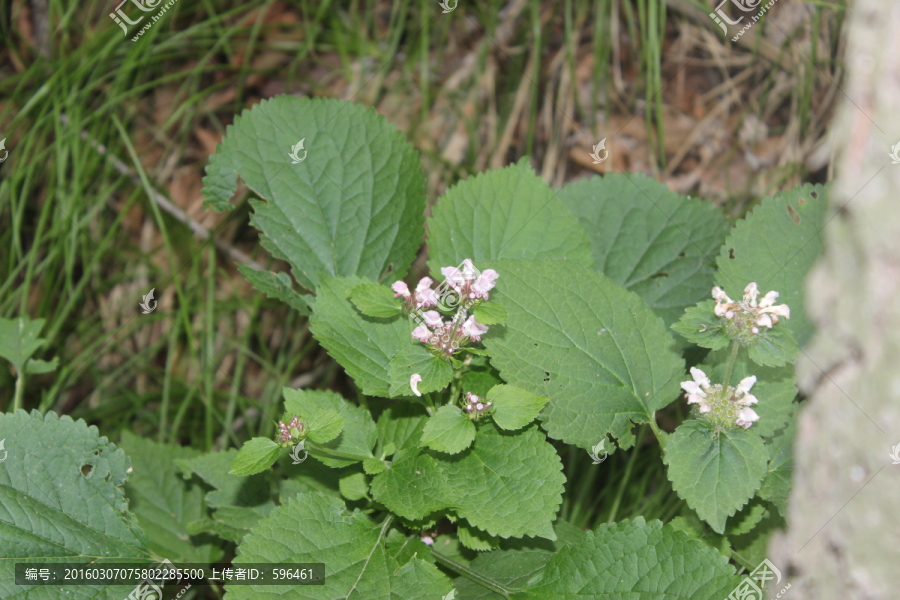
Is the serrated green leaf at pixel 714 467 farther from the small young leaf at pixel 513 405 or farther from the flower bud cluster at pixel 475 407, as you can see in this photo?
the flower bud cluster at pixel 475 407

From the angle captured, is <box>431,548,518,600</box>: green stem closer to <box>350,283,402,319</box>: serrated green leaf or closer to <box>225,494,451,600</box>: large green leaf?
<box>225,494,451,600</box>: large green leaf

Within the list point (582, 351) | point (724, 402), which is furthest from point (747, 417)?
point (582, 351)

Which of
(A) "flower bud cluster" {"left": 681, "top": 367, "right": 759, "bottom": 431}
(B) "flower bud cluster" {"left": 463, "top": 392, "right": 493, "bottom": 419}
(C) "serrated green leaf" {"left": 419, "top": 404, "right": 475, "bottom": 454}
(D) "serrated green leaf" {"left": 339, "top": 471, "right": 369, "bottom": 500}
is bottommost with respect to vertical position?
(D) "serrated green leaf" {"left": 339, "top": 471, "right": 369, "bottom": 500}

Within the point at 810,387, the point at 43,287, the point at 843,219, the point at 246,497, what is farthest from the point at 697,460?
the point at 43,287

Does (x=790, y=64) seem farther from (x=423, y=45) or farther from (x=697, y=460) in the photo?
(x=697, y=460)

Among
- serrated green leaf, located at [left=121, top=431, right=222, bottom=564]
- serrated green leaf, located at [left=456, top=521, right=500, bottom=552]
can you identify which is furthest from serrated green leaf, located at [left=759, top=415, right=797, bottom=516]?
serrated green leaf, located at [left=121, top=431, right=222, bottom=564]

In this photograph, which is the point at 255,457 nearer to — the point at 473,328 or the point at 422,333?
the point at 422,333

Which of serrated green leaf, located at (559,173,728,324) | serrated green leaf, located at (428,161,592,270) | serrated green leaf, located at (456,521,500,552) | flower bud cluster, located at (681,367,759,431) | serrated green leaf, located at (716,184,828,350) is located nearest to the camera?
flower bud cluster, located at (681,367,759,431)

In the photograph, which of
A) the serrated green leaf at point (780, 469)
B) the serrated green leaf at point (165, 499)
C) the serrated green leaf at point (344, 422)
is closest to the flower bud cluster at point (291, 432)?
the serrated green leaf at point (344, 422)
